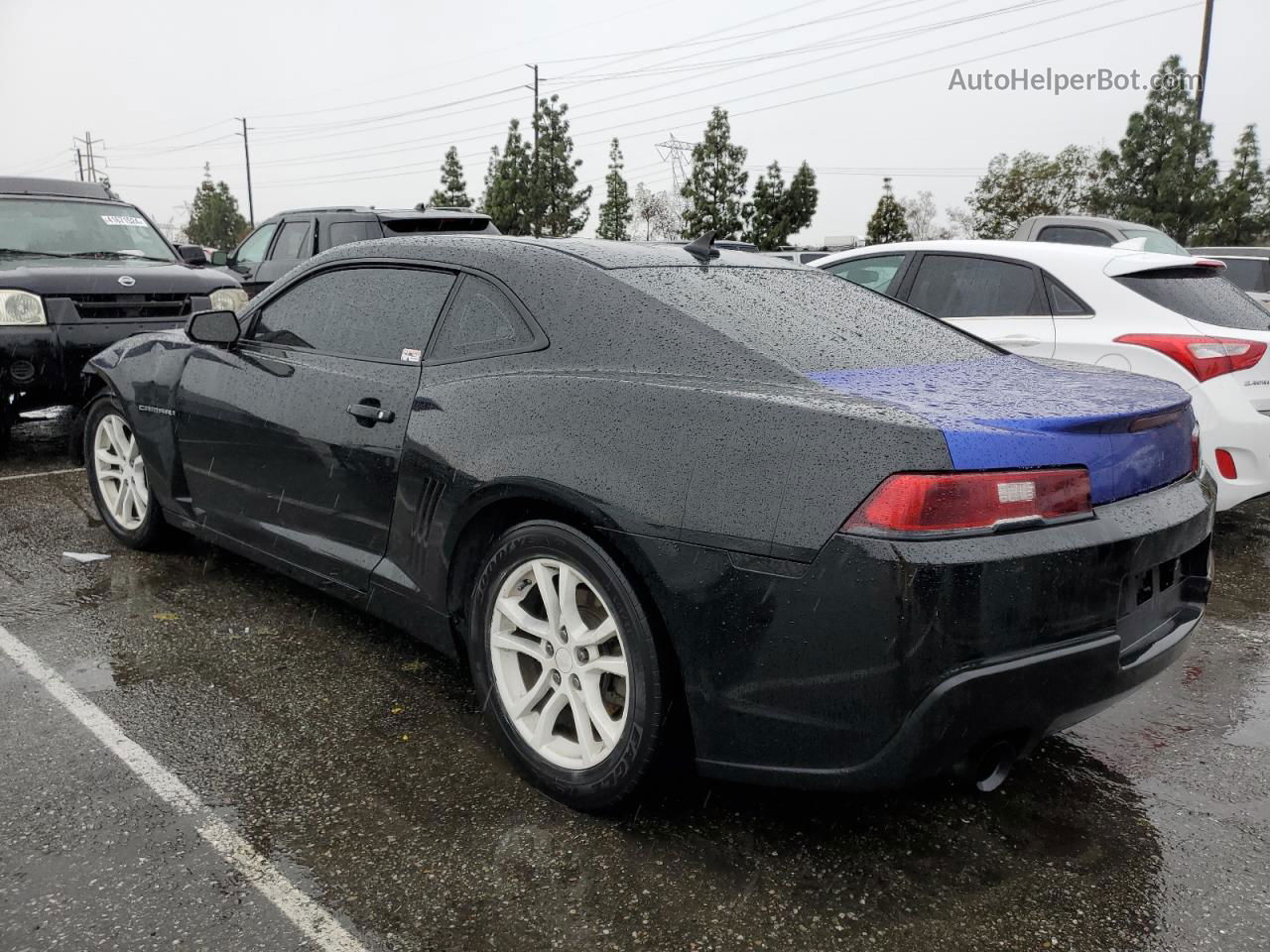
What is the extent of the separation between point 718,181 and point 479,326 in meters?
41.0

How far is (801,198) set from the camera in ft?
134

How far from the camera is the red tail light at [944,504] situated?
2.11 metres

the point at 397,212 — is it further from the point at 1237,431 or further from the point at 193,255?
the point at 1237,431

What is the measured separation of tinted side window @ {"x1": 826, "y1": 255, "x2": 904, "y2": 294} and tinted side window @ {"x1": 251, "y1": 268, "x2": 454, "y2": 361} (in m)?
3.44

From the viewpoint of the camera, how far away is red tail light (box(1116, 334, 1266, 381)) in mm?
4832

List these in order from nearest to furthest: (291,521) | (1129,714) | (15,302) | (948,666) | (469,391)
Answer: (948,666), (469,391), (1129,714), (291,521), (15,302)

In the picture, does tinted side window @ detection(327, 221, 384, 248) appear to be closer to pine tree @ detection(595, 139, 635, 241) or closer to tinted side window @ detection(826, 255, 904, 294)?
tinted side window @ detection(826, 255, 904, 294)

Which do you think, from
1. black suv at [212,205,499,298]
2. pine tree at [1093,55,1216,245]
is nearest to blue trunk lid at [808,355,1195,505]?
black suv at [212,205,499,298]

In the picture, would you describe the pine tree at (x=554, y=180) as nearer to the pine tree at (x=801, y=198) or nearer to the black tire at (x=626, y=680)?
the pine tree at (x=801, y=198)

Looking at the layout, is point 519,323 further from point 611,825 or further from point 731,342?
point 611,825

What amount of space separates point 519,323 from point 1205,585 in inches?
78.8

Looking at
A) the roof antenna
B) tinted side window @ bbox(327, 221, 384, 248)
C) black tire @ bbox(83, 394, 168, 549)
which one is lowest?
black tire @ bbox(83, 394, 168, 549)

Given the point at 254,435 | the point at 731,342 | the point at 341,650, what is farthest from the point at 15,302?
the point at 731,342

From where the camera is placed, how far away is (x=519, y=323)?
9.77 ft
